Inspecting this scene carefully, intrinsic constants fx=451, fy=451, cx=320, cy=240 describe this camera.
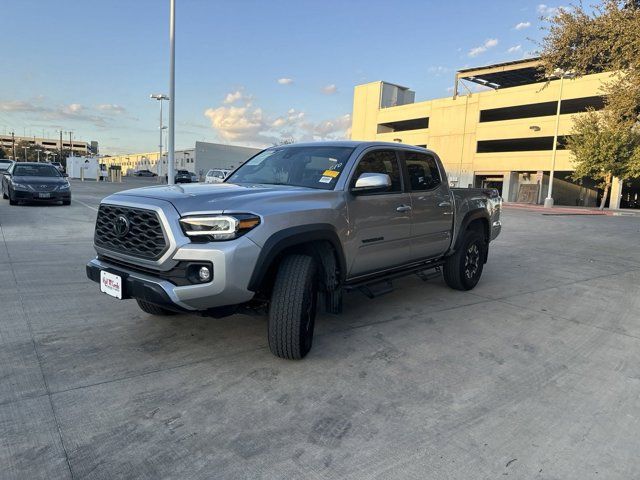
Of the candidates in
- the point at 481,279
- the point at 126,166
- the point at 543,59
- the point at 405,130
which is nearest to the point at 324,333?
the point at 481,279

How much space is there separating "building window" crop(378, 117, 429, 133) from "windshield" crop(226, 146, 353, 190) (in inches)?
2076

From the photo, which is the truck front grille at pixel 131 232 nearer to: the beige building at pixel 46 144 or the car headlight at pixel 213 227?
the car headlight at pixel 213 227

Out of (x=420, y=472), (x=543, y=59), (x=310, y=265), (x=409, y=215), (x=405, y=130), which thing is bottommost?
(x=420, y=472)

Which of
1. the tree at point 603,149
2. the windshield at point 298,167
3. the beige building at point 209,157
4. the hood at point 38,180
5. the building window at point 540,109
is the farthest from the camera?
the beige building at point 209,157

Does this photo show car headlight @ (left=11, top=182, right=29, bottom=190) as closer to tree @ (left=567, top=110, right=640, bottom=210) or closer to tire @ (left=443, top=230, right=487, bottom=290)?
tire @ (left=443, top=230, right=487, bottom=290)

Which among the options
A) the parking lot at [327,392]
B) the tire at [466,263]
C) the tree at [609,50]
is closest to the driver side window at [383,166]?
the parking lot at [327,392]

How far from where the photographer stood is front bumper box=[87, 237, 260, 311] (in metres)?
3.09

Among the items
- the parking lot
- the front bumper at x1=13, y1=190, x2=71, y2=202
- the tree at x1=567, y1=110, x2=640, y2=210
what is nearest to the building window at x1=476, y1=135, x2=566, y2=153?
the tree at x1=567, y1=110, x2=640, y2=210

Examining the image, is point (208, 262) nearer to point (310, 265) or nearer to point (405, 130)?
point (310, 265)

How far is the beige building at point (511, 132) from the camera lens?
3881cm

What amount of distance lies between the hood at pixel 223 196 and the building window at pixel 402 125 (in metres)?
53.9

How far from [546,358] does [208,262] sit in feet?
9.96

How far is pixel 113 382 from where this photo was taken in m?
3.20

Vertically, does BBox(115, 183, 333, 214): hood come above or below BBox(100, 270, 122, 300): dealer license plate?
above
